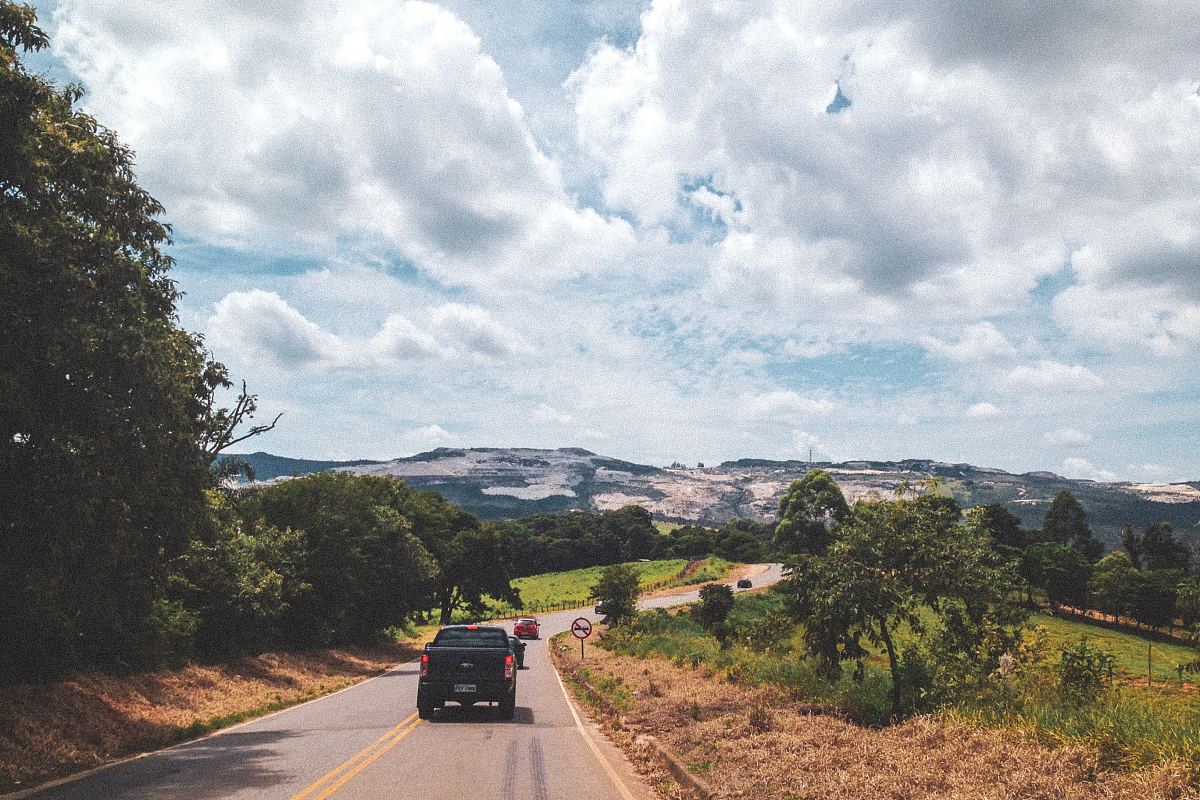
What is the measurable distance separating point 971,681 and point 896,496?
303 cm

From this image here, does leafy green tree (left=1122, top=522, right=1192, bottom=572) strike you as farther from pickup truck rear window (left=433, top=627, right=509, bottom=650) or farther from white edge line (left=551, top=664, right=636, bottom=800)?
pickup truck rear window (left=433, top=627, right=509, bottom=650)

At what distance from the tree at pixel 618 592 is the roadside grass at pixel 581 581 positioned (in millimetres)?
34423

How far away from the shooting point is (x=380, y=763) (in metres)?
10.3

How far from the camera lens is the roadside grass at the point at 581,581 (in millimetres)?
92375

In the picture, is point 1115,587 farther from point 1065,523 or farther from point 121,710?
point 121,710

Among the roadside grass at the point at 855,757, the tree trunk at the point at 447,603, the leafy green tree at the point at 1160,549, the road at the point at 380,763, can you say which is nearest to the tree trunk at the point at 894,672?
the roadside grass at the point at 855,757

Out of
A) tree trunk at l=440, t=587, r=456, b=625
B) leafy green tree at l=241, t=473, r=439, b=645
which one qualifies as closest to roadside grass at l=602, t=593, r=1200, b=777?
leafy green tree at l=241, t=473, r=439, b=645

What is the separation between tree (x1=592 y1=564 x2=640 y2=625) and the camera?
43.0m

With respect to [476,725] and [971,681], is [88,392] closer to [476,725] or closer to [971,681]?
[476,725]

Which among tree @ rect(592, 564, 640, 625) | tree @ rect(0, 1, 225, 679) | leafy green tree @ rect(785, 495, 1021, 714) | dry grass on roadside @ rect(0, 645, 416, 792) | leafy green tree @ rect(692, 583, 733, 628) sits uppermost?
tree @ rect(0, 1, 225, 679)

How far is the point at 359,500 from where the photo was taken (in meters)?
34.6

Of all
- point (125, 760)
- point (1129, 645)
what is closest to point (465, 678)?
point (125, 760)

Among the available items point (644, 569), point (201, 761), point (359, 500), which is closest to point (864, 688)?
point (201, 761)

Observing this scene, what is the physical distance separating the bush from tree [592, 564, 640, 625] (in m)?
33.4
